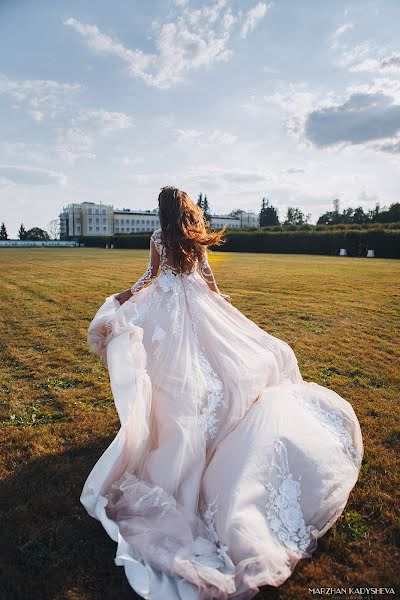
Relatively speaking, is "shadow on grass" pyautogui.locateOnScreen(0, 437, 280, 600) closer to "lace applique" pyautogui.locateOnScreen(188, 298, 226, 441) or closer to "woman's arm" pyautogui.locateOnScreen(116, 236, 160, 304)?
"lace applique" pyautogui.locateOnScreen(188, 298, 226, 441)

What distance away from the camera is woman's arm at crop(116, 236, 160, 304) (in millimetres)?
4109

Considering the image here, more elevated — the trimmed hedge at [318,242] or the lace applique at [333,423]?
the trimmed hedge at [318,242]

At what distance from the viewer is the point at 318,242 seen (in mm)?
46844

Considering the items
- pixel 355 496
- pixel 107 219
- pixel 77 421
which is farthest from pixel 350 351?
pixel 107 219

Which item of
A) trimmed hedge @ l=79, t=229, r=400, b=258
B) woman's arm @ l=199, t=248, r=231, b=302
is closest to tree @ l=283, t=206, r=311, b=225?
trimmed hedge @ l=79, t=229, r=400, b=258

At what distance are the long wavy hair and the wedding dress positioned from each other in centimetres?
16

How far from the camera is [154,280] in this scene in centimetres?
422

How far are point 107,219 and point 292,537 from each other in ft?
476

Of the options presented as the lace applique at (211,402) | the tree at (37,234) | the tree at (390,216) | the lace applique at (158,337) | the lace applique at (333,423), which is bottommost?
the lace applique at (333,423)

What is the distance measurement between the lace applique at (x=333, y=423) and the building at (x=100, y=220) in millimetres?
133599

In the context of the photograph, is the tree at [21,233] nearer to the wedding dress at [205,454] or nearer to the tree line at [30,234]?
the tree line at [30,234]

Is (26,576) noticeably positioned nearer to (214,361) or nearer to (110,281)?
(214,361)

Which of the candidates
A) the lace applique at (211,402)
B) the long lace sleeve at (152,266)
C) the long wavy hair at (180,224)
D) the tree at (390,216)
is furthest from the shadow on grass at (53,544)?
the tree at (390,216)

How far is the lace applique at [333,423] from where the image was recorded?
3488mm
